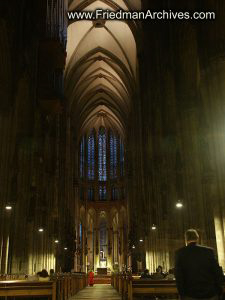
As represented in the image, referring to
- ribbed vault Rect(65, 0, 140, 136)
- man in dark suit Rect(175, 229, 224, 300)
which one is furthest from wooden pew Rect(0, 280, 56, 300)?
ribbed vault Rect(65, 0, 140, 136)

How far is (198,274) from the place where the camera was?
11.7 ft

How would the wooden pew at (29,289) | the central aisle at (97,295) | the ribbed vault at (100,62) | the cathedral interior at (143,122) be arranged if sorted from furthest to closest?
the ribbed vault at (100,62) < the central aisle at (97,295) < the cathedral interior at (143,122) < the wooden pew at (29,289)

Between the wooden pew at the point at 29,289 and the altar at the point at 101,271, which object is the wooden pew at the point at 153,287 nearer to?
the wooden pew at the point at 29,289

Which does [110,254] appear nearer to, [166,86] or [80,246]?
[80,246]

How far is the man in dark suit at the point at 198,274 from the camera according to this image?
3486 mm

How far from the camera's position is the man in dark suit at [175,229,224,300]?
3.49 m

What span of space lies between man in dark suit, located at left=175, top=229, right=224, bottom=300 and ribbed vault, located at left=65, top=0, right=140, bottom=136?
27.9 meters

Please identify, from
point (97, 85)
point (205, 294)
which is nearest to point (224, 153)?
point (205, 294)

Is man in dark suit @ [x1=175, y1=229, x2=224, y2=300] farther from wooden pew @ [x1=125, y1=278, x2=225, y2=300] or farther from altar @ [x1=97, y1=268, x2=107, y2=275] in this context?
altar @ [x1=97, y1=268, x2=107, y2=275]

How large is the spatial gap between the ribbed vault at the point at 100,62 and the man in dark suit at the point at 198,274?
91.6 feet

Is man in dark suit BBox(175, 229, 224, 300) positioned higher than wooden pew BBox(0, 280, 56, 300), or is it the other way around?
man in dark suit BBox(175, 229, 224, 300)

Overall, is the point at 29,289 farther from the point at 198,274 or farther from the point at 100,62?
the point at 100,62

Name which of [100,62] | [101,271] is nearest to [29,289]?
[100,62]

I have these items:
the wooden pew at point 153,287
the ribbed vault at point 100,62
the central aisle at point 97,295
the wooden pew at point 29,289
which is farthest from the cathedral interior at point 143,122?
the wooden pew at point 29,289
